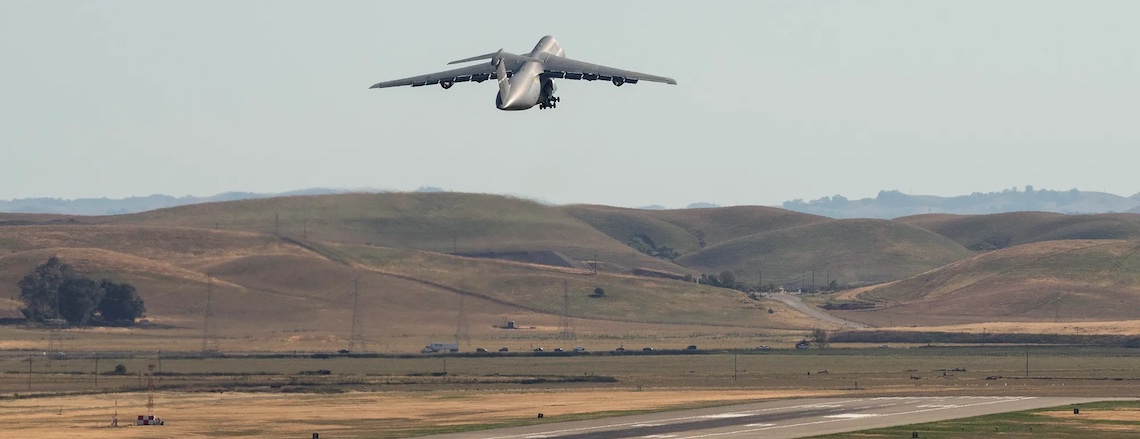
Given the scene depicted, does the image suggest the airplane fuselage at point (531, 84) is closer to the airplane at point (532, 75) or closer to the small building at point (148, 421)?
the airplane at point (532, 75)

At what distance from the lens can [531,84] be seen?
8612cm

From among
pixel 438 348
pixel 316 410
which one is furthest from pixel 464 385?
pixel 438 348

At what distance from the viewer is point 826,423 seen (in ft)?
352

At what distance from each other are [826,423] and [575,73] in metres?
31.5

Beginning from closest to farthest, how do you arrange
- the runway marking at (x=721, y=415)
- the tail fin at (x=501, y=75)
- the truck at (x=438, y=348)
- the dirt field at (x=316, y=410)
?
the tail fin at (x=501, y=75) < the dirt field at (x=316, y=410) < the runway marking at (x=721, y=415) < the truck at (x=438, y=348)

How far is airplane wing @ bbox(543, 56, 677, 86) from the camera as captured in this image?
3501 inches

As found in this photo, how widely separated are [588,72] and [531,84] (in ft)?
14.0

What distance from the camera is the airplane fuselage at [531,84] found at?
83.5 metres

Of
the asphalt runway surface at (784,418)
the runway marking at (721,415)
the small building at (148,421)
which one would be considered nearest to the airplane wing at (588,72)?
the asphalt runway surface at (784,418)

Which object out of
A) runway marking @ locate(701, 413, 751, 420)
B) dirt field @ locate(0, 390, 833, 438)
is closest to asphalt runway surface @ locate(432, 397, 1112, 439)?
runway marking @ locate(701, 413, 751, 420)

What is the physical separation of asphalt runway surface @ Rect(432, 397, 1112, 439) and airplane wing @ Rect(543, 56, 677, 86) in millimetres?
22476

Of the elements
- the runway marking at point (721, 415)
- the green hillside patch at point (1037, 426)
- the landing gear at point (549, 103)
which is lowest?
the runway marking at point (721, 415)

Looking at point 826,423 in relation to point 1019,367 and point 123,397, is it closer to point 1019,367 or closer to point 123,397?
point 123,397

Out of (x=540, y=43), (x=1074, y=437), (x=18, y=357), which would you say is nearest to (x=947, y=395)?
(x=1074, y=437)
